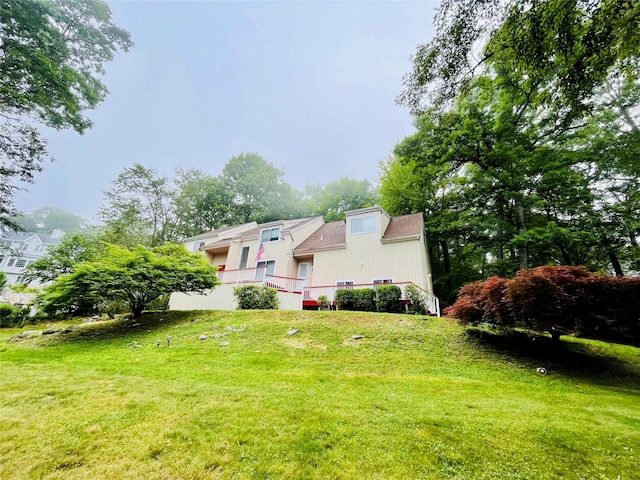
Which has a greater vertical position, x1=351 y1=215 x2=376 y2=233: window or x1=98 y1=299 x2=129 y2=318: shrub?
x1=351 y1=215 x2=376 y2=233: window

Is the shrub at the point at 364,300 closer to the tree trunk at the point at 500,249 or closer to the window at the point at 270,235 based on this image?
the window at the point at 270,235

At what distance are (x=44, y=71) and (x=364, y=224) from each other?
15.1 meters

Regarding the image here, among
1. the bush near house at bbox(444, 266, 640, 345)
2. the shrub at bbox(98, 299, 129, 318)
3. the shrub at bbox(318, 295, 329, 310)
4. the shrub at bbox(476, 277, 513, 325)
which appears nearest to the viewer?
the bush near house at bbox(444, 266, 640, 345)

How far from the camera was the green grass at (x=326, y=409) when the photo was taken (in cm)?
231

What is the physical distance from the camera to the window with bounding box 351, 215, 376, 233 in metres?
14.7

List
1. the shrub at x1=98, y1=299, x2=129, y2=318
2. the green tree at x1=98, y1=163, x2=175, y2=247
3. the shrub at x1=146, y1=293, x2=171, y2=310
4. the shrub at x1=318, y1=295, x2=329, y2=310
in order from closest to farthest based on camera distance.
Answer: the shrub at x1=318, y1=295, x2=329, y2=310 → the shrub at x1=98, y1=299, x2=129, y2=318 → the shrub at x1=146, y1=293, x2=171, y2=310 → the green tree at x1=98, y1=163, x2=175, y2=247

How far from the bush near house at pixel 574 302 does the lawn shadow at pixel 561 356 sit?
57 centimetres

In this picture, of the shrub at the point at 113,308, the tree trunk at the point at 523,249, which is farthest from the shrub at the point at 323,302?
the shrub at the point at 113,308

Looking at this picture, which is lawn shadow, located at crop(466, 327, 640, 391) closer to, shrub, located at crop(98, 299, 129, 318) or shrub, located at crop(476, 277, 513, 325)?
shrub, located at crop(476, 277, 513, 325)

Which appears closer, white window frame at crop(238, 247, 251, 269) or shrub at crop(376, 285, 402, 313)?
shrub at crop(376, 285, 402, 313)

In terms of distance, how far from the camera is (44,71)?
30.8 ft

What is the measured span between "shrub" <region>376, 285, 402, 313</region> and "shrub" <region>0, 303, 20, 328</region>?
736 inches

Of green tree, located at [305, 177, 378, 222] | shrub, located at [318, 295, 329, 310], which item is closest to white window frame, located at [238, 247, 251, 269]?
shrub, located at [318, 295, 329, 310]

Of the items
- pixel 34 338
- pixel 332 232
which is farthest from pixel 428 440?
pixel 332 232
